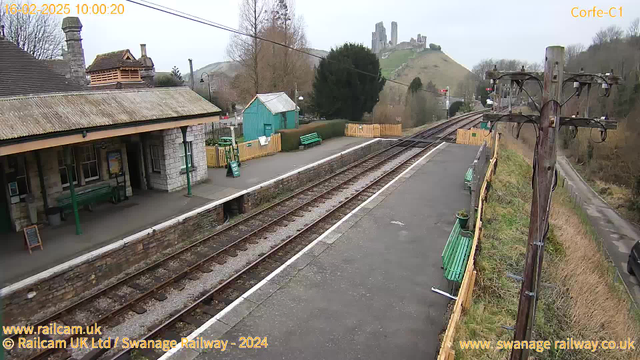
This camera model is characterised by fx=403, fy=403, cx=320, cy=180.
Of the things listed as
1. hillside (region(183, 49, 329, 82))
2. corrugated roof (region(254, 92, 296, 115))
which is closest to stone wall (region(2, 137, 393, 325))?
corrugated roof (region(254, 92, 296, 115))

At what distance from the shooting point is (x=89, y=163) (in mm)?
12742

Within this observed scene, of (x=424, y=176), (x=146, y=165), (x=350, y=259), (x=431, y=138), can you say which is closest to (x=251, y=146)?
(x=146, y=165)

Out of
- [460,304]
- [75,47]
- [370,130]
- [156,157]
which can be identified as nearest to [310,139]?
[370,130]

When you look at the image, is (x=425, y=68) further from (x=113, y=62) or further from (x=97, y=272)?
(x=97, y=272)

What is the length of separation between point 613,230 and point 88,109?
2362 centimetres

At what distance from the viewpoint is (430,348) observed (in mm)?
6234

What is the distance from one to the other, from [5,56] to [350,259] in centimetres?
1299

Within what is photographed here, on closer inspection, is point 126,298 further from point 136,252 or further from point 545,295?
point 545,295

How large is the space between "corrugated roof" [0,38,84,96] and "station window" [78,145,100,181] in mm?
2320

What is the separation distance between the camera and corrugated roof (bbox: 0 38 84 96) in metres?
12.2

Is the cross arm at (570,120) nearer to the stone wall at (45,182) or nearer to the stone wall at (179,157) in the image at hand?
the stone wall at (45,182)

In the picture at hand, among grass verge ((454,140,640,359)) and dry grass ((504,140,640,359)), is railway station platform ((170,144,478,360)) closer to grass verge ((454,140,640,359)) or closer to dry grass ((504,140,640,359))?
grass verge ((454,140,640,359))

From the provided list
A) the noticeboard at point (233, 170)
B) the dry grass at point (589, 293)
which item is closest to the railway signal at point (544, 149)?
the dry grass at point (589, 293)

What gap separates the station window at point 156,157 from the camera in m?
14.6
